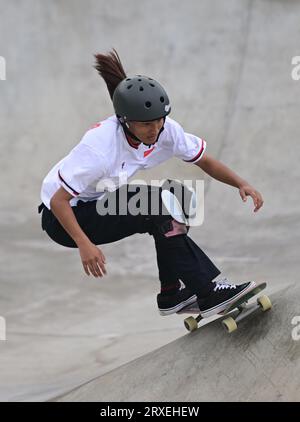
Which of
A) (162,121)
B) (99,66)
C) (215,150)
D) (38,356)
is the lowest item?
(38,356)

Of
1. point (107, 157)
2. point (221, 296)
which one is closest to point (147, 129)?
point (107, 157)

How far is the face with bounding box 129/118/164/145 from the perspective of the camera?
12.3 feet

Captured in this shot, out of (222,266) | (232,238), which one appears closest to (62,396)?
(222,266)

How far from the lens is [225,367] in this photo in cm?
399

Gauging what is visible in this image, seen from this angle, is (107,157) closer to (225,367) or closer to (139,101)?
(139,101)

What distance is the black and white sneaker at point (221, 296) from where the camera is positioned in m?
4.07

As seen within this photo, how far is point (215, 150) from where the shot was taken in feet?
30.0

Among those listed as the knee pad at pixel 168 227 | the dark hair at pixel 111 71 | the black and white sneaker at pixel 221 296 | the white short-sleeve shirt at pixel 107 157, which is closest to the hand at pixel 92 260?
the white short-sleeve shirt at pixel 107 157

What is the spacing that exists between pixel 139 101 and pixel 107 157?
35 cm

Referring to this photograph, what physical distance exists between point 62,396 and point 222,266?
3.01m

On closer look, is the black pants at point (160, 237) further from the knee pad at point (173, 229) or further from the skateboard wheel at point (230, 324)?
the skateboard wheel at point (230, 324)

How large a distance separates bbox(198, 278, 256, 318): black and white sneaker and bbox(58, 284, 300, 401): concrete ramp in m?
0.23
